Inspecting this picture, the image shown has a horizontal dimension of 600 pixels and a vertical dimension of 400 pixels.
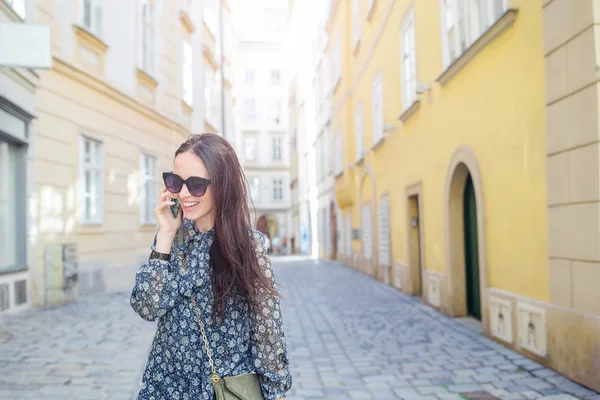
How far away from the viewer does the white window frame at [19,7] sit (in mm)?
8731

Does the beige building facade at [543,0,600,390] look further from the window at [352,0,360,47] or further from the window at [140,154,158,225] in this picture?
the window at [352,0,360,47]

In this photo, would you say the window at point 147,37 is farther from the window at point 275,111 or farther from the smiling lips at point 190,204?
the window at point 275,111

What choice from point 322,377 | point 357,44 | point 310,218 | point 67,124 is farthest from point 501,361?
point 310,218

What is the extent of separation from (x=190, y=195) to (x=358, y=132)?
54.5 ft

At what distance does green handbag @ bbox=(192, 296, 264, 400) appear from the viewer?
5.78ft

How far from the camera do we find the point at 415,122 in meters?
10.3

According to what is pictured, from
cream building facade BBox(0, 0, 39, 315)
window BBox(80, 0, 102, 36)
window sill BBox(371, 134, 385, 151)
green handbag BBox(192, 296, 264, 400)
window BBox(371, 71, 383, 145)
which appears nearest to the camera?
green handbag BBox(192, 296, 264, 400)

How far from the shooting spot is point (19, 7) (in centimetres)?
909

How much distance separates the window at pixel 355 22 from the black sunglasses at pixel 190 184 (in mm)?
16027

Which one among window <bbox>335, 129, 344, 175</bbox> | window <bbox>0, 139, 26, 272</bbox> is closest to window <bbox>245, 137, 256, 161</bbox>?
window <bbox>335, 129, 344, 175</bbox>

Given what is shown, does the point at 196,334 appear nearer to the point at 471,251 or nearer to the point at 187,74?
the point at 471,251

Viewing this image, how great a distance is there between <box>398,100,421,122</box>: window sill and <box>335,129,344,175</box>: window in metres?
10.1

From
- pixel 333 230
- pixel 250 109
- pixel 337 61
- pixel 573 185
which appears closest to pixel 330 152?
pixel 333 230

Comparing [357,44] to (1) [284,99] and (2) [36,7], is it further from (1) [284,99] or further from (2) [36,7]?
(1) [284,99]
